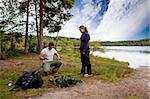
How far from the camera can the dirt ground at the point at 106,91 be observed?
986cm

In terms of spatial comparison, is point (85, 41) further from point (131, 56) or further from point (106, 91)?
point (131, 56)

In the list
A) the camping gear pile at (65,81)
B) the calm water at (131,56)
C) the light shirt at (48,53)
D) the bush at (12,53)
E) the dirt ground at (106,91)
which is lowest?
the calm water at (131,56)

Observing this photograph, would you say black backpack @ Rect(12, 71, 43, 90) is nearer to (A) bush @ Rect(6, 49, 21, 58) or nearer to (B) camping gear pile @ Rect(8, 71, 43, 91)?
(B) camping gear pile @ Rect(8, 71, 43, 91)

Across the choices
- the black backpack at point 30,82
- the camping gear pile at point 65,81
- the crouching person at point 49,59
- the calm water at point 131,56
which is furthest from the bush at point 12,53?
the black backpack at point 30,82

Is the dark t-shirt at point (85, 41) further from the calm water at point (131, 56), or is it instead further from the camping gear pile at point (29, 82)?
the calm water at point (131, 56)

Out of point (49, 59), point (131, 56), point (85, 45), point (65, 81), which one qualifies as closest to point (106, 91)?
point (65, 81)

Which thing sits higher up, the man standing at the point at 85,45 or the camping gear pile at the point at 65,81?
the man standing at the point at 85,45

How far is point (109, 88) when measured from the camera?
36.3 feet

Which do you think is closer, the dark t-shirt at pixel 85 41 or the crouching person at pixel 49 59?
the dark t-shirt at pixel 85 41

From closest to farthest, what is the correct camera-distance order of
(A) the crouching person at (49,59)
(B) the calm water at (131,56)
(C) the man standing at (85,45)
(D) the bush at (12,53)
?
(C) the man standing at (85,45) < (A) the crouching person at (49,59) < (D) the bush at (12,53) < (B) the calm water at (131,56)

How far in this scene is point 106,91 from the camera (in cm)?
1056

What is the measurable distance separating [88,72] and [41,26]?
30.4 feet

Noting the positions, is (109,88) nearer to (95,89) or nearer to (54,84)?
(95,89)

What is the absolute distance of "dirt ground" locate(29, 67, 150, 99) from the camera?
9859mm
